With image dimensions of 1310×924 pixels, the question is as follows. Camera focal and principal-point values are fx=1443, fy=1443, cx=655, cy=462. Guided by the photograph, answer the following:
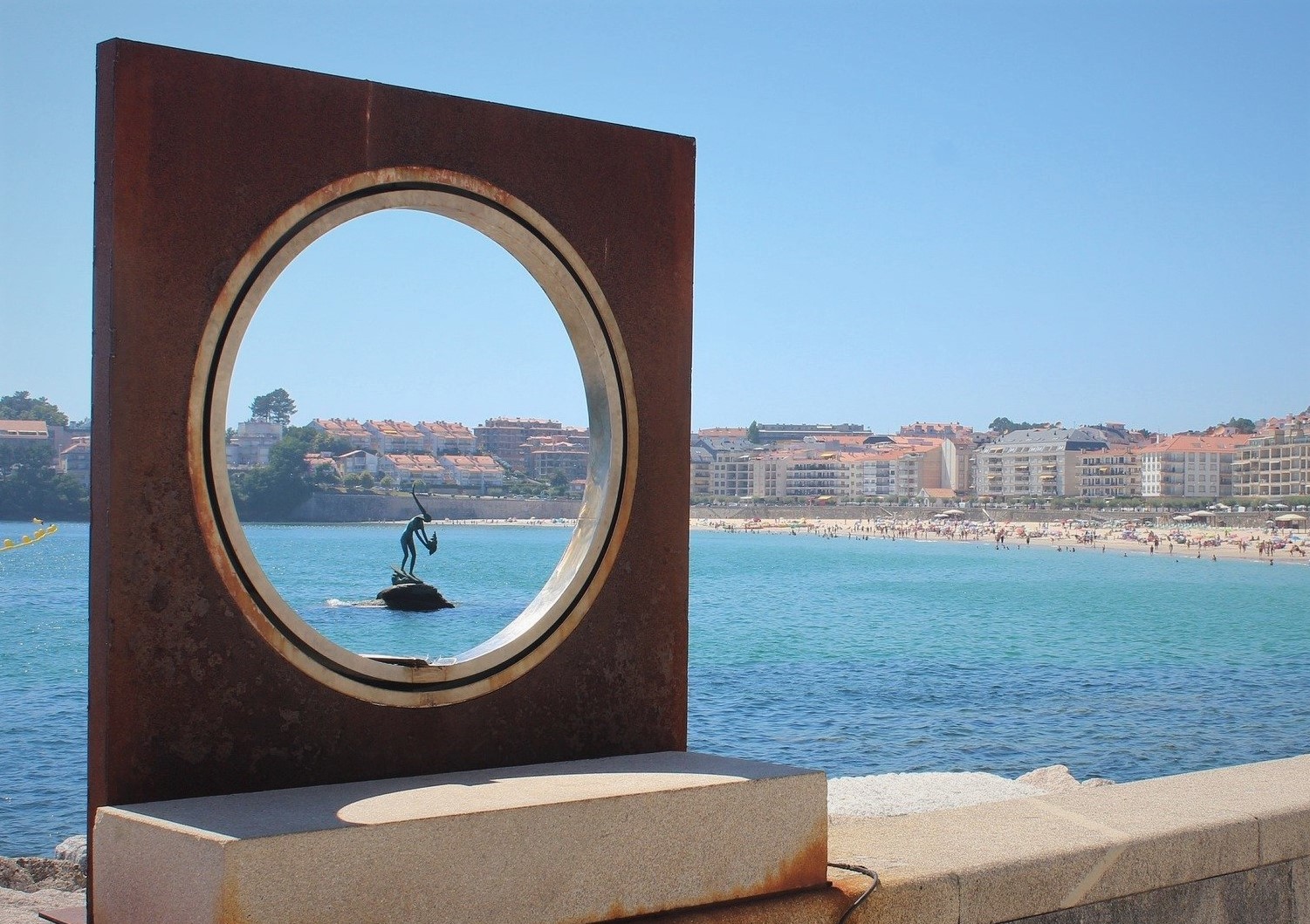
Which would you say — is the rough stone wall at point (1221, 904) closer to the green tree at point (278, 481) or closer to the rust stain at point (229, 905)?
the rust stain at point (229, 905)

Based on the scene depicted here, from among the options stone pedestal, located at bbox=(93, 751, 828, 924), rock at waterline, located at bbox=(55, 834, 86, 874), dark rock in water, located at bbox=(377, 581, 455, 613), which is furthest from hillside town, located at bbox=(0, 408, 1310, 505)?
stone pedestal, located at bbox=(93, 751, 828, 924)

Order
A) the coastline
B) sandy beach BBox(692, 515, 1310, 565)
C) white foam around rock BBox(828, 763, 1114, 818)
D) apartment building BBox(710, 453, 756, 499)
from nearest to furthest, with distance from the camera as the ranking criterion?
white foam around rock BBox(828, 763, 1114, 818) → sandy beach BBox(692, 515, 1310, 565) → the coastline → apartment building BBox(710, 453, 756, 499)

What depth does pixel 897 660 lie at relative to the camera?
35.2 meters

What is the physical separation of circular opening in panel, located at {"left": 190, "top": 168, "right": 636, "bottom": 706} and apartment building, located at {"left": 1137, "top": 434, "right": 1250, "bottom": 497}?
131086 mm

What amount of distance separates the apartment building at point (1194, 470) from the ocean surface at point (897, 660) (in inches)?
2000

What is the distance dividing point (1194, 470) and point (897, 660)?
336ft

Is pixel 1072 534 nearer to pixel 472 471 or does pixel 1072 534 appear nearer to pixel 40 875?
pixel 472 471

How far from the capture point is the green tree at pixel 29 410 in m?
77.8

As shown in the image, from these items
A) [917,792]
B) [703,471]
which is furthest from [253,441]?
[703,471]

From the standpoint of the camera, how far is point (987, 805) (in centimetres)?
464

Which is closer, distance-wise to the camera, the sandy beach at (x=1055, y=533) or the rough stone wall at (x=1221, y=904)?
the rough stone wall at (x=1221, y=904)

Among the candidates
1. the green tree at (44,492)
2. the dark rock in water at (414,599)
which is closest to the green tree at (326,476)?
the green tree at (44,492)

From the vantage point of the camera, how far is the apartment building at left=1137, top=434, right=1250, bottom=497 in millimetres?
128000

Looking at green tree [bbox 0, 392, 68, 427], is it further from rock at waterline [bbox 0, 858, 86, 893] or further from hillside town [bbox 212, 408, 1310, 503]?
rock at waterline [bbox 0, 858, 86, 893]
